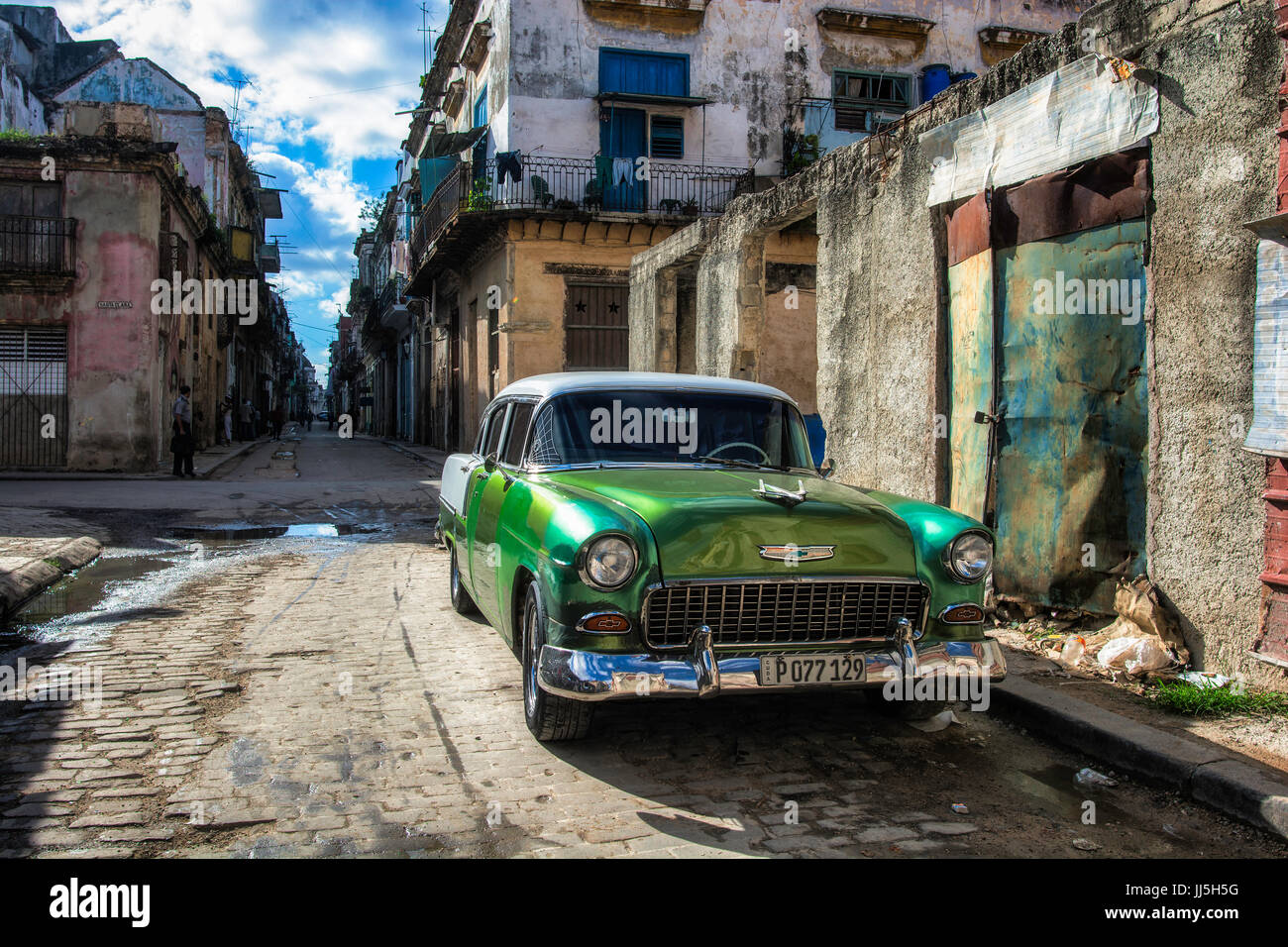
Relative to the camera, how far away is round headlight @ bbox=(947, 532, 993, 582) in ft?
12.6

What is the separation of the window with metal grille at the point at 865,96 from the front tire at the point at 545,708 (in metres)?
19.1

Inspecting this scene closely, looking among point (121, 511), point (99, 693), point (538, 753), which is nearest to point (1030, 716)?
point (538, 753)

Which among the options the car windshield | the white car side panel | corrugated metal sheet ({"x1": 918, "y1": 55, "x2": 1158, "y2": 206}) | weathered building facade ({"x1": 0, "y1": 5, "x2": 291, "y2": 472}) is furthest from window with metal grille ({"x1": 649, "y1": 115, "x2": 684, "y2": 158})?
the car windshield

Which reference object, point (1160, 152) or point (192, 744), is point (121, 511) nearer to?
point (192, 744)

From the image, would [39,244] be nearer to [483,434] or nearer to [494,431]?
[483,434]

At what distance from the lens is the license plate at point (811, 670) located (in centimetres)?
347

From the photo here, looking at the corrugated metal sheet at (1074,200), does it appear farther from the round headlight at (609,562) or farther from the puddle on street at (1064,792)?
the round headlight at (609,562)

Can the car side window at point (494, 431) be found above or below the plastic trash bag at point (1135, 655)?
above

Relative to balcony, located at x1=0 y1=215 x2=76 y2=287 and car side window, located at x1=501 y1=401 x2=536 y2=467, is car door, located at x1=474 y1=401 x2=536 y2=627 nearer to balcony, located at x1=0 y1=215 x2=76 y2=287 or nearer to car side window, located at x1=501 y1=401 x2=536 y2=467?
car side window, located at x1=501 y1=401 x2=536 y2=467

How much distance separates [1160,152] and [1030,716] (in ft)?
9.63

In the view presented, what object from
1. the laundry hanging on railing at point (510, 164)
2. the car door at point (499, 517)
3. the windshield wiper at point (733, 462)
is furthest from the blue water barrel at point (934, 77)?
the windshield wiper at point (733, 462)

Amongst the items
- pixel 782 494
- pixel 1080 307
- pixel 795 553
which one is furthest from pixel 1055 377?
pixel 795 553

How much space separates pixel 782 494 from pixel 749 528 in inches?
10.0

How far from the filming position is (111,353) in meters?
17.5
